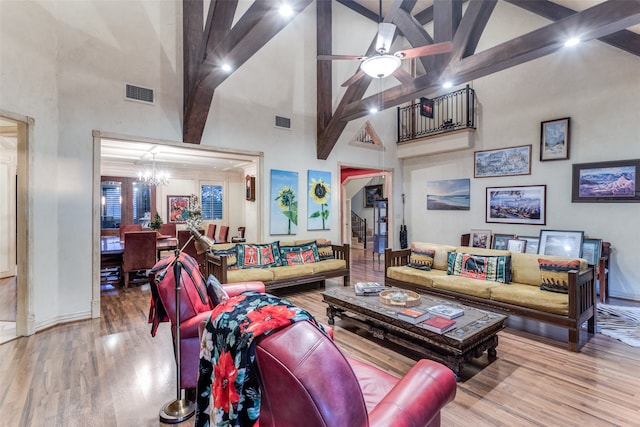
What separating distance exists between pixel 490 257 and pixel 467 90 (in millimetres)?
4170

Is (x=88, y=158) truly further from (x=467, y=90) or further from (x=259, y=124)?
(x=467, y=90)

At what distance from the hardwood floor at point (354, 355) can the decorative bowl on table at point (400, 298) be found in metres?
0.47

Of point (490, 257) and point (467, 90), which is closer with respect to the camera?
point (490, 257)

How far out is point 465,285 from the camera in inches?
154

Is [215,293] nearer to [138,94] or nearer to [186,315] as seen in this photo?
[186,315]

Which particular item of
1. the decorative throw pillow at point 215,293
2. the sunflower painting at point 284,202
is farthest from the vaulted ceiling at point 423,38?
the decorative throw pillow at point 215,293

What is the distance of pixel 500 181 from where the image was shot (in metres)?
6.28

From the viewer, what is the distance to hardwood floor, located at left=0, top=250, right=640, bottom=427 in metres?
2.10

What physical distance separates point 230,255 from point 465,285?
3.38m

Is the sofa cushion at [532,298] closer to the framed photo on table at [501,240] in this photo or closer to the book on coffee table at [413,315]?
the book on coffee table at [413,315]

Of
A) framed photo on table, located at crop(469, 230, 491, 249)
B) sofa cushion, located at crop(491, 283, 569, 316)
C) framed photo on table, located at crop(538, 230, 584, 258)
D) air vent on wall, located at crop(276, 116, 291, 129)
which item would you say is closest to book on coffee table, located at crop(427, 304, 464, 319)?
sofa cushion, located at crop(491, 283, 569, 316)

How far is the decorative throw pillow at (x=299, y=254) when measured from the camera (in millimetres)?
5320

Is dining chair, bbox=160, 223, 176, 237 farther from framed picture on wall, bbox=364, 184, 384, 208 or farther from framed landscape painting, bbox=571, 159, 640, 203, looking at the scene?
framed landscape painting, bbox=571, 159, 640, 203

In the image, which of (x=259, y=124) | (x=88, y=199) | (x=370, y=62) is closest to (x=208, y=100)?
(x=259, y=124)
